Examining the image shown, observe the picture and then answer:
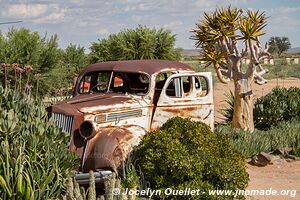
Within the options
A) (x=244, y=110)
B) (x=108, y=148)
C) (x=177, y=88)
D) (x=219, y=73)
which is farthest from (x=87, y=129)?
(x=219, y=73)

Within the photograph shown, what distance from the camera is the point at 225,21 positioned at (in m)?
12.6

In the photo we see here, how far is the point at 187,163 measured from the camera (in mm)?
6309

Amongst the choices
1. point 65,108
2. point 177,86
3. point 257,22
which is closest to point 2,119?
point 65,108

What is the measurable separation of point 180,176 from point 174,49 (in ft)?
65.2

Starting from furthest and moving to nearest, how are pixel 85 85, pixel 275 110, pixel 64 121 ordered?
pixel 275 110
pixel 85 85
pixel 64 121

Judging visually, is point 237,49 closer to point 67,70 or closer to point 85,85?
point 85,85

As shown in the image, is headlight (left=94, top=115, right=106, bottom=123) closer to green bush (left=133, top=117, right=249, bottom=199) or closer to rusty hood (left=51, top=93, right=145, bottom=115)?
rusty hood (left=51, top=93, right=145, bottom=115)

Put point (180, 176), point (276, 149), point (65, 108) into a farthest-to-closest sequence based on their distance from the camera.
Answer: point (276, 149) → point (65, 108) → point (180, 176)

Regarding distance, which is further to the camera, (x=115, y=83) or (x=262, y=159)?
(x=262, y=159)

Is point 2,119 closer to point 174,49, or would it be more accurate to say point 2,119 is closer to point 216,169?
point 216,169

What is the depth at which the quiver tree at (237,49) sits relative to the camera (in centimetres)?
1226

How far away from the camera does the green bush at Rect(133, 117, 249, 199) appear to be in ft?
20.8

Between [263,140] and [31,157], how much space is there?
19.9 ft

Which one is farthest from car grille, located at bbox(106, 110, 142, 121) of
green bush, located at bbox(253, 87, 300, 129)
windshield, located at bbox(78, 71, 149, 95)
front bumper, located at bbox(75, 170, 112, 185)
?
green bush, located at bbox(253, 87, 300, 129)
